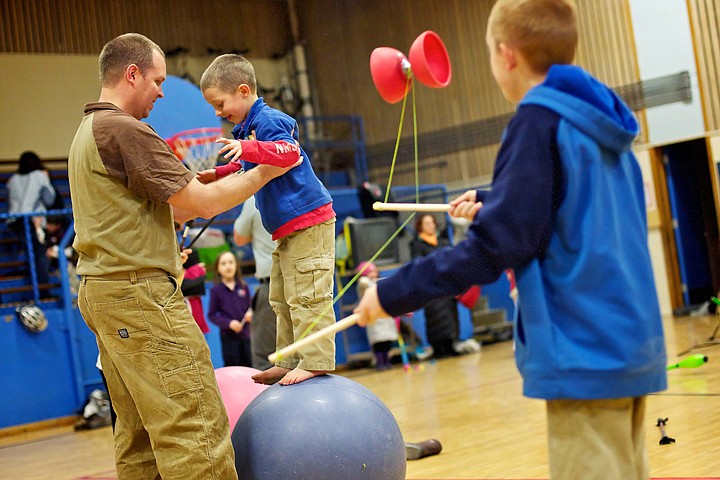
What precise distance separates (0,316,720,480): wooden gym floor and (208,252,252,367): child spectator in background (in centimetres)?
131

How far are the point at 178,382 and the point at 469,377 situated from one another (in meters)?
5.96

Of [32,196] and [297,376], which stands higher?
[32,196]

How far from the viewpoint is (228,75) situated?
3.86m

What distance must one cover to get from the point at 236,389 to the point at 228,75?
1472 mm

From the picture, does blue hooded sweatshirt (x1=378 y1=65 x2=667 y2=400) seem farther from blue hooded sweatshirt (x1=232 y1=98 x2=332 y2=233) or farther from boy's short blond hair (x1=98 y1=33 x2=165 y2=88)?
blue hooded sweatshirt (x1=232 y1=98 x2=332 y2=233)

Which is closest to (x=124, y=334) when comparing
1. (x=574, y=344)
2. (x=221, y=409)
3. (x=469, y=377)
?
(x=221, y=409)

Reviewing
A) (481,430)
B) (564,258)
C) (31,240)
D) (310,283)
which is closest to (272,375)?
(310,283)

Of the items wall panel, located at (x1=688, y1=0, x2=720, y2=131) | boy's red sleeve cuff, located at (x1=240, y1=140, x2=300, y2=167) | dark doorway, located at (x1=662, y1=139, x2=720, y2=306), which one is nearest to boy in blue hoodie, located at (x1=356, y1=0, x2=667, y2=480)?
boy's red sleeve cuff, located at (x1=240, y1=140, x2=300, y2=167)

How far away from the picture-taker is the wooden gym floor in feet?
14.1

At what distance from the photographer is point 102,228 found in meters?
3.01

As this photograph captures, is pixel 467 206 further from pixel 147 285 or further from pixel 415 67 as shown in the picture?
pixel 415 67

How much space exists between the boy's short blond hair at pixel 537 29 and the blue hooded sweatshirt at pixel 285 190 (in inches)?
69.0

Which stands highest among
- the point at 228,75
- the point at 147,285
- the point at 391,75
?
the point at 228,75

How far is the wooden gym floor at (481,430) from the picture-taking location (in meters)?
4.29
